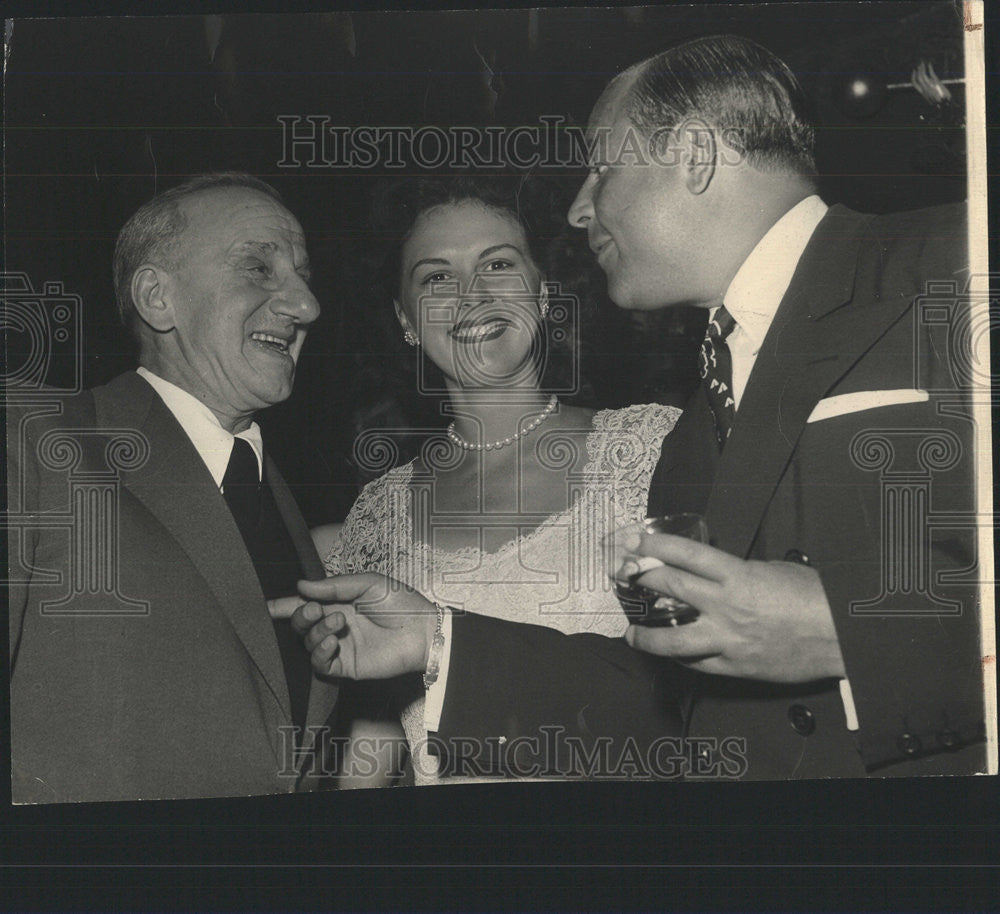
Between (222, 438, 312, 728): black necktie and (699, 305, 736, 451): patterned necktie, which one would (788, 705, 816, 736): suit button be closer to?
(699, 305, 736, 451): patterned necktie

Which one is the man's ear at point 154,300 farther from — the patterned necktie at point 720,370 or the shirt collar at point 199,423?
the patterned necktie at point 720,370

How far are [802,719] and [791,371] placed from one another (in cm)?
60

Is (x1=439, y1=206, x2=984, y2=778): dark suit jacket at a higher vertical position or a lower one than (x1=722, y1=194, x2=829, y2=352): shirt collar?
lower

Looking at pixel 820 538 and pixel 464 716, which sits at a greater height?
pixel 820 538

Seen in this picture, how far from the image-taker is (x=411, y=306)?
2100 mm

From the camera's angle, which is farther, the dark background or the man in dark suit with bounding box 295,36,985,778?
the dark background

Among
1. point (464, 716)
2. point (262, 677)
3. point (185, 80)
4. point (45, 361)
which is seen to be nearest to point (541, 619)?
point (464, 716)

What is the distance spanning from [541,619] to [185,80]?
1.18m

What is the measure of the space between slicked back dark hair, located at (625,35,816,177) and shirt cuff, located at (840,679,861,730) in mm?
899

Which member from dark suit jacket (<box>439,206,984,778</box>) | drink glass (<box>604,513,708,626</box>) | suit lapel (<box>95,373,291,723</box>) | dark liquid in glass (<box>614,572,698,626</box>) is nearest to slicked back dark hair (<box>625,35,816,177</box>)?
dark suit jacket (<box>439,206,984,778</box>)

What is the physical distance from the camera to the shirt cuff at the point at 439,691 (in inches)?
81.6

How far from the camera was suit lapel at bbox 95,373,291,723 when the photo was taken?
6.74ft

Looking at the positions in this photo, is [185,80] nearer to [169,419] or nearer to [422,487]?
[169,419]

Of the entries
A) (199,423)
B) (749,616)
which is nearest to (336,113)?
(199,423)
